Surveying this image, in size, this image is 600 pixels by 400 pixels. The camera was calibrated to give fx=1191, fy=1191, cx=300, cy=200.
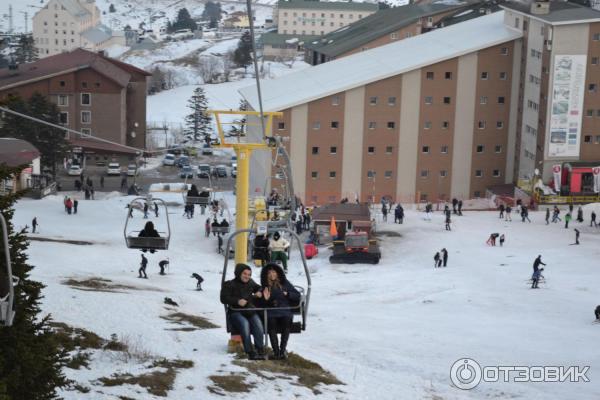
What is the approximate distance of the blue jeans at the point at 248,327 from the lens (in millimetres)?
15273

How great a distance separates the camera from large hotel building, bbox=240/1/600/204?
54.2 meters

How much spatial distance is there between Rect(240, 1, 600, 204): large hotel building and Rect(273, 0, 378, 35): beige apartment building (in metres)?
86.2

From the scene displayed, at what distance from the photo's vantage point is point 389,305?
112 feet

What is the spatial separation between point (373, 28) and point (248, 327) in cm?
8227

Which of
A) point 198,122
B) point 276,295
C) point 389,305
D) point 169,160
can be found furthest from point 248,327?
point 198,122

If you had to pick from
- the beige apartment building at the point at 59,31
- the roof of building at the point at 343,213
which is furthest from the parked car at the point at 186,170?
the beige apartment building at the point at 59,31

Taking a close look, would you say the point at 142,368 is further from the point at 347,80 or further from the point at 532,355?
the point at 347,80

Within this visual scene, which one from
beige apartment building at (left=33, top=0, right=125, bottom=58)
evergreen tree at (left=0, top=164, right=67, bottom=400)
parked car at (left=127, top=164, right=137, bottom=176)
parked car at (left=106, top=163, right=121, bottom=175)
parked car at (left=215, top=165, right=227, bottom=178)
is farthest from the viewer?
beige apartment building at (left=33, top=0, right=125, bottom=58)

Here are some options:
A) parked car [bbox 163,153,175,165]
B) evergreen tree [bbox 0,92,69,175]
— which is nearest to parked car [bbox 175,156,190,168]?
parked car [bbox 163,153,175,165]

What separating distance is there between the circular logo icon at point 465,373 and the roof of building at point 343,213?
1716 cm

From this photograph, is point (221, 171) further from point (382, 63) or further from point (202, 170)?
point (382, 63)

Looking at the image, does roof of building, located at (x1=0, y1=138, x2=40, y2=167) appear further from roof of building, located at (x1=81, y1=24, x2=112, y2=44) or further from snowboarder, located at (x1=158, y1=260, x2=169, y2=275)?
roof of building, located at (x1=81, y1=24, x2=112, y2=44)

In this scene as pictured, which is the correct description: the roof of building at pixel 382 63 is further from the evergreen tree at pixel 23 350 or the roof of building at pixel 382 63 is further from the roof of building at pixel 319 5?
the roof of building at pixel 319 5

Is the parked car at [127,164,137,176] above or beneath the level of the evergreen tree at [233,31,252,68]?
beneath
